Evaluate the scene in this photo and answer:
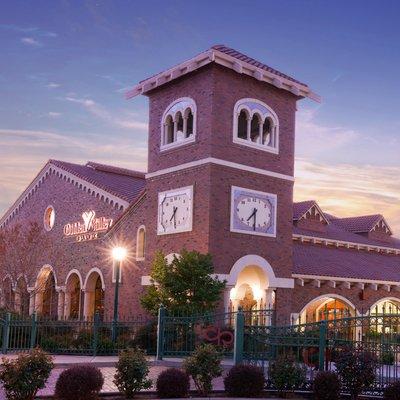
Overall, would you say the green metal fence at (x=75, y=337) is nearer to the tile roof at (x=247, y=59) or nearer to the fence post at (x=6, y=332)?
the fence post at (x=6, y=332)

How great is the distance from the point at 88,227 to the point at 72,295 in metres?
4.08

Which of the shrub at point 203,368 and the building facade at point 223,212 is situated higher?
the building facade at point 223,212

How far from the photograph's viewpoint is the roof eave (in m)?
27.0

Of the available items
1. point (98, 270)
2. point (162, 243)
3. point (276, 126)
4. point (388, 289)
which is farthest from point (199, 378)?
point (388, 289)

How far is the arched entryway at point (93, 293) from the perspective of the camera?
34.9 metres

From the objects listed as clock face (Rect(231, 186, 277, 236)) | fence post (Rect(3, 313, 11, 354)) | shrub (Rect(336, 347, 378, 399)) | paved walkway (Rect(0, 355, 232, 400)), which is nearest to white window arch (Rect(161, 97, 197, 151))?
clock face (Rect(231, 186, 277, 236))

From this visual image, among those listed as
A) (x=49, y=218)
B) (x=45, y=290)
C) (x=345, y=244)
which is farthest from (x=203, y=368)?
(x=49, y=218)

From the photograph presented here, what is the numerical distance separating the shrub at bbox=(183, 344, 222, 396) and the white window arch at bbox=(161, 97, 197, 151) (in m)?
13.3

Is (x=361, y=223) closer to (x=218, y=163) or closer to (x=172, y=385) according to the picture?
(x=218, y=163)

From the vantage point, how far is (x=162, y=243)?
2916 cm

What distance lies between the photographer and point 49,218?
Result: 40625 millimetres

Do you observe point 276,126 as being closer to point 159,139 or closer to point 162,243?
point 159,139

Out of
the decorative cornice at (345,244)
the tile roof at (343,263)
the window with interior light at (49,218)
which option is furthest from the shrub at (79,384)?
the window with interior light at (49,218)

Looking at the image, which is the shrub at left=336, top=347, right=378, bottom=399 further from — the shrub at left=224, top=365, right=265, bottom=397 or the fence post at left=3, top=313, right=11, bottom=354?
the fence post at left=3, top=313, right=11, bottom=354
